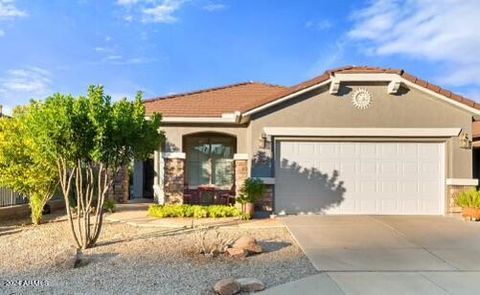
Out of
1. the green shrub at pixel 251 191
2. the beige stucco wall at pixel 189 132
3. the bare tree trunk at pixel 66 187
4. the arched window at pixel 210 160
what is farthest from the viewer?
the arched window at pixel 210 160

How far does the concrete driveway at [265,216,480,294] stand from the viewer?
6168 mm

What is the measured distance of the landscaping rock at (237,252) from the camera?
7.71 metres

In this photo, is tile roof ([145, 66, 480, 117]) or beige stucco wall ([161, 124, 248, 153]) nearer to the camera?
tile roof ([145, 66, 480, 117])

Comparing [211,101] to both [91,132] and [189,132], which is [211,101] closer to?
[189,132]

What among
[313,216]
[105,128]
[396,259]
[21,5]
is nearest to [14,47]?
[21,5]

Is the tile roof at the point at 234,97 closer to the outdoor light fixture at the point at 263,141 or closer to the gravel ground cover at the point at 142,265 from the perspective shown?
the outdoor light fixture at the point at 263,141

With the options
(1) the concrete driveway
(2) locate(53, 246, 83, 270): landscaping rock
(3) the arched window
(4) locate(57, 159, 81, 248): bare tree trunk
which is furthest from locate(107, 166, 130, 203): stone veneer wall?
(2) locate(53, 246, 83, 270): landscaping rock

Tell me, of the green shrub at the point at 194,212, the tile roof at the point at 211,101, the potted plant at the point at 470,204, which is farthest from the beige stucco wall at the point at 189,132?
the potted plant at the point at 470,204

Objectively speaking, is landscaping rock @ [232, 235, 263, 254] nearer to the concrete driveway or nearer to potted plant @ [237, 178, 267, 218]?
the concrete driveway

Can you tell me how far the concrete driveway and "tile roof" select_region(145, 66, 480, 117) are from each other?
3.67 meters

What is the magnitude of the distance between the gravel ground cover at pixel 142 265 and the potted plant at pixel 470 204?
18.7 ft

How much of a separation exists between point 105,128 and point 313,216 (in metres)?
6.74

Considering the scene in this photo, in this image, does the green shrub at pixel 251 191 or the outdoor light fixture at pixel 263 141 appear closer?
the green shrub at pixel 251 191

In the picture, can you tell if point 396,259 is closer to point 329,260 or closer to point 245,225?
point 329,260
